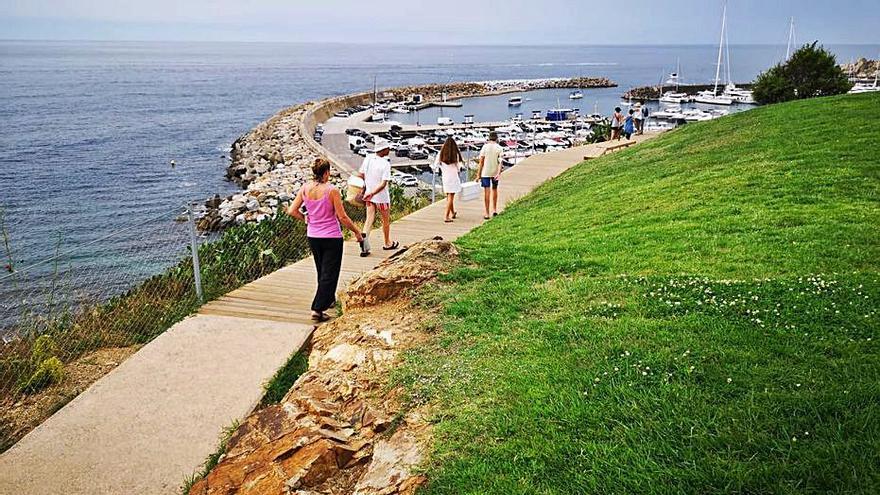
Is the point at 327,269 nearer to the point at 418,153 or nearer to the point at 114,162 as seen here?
the point at 418,153

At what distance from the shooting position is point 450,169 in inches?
461

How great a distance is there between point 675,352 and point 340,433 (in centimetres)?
234

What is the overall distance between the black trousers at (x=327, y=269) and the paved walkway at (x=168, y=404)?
0.95ft

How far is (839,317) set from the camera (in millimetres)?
4551

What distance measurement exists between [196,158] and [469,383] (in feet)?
144

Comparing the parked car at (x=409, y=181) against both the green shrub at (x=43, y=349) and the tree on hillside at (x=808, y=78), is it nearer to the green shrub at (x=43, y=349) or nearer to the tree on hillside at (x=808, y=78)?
the tree on hillside at (x=808, y=78)

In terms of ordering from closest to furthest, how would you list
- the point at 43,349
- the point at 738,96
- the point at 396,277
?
the point at 43,349 < the point at 396,277 < the point at 738,96

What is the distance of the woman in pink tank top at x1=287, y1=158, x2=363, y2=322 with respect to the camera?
711cm

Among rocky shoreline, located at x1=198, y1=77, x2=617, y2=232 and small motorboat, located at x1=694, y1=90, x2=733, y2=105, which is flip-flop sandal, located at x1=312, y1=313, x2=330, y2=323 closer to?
rocky shoreline, located at x1=198, y1=77, x2=617, y2=232

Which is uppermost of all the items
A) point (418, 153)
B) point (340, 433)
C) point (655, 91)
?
point (655, 91)

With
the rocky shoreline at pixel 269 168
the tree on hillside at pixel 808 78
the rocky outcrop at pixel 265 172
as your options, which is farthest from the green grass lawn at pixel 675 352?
the tree on hillside at pixel 808 78

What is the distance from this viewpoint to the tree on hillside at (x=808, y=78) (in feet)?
108

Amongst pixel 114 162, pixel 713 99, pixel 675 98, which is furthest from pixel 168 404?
pixel 675 98

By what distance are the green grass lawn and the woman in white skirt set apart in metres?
3.02
